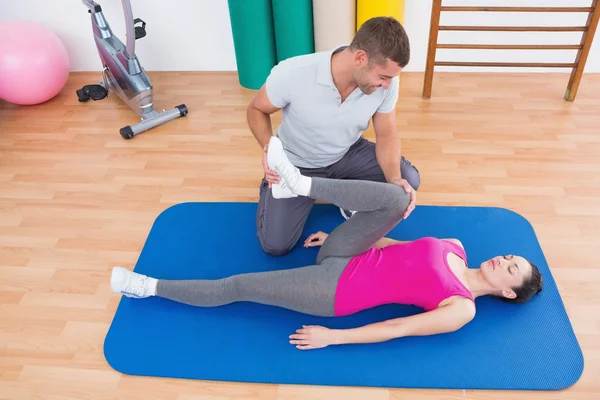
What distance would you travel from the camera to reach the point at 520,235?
211 centimetres

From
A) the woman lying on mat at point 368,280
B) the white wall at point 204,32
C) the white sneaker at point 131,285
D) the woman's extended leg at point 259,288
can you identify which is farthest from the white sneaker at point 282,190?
the white wall at point 204,32

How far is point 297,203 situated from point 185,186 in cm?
75

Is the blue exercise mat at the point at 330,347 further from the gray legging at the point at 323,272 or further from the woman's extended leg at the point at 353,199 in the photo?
the woman's extended leg at the point at 353,199

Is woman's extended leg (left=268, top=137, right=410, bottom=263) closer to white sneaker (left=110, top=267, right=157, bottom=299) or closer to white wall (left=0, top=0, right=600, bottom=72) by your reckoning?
white sneaker (left=110, top=267, right=157, bottom=299)

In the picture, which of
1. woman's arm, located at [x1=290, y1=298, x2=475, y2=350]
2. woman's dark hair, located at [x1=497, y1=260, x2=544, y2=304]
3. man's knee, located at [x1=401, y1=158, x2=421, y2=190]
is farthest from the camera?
man's knee, located at [x1=401, y1=158, x2=421, y2=190]

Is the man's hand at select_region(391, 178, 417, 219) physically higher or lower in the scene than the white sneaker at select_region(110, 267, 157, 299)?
higher

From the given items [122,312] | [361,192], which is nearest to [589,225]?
[361,192]

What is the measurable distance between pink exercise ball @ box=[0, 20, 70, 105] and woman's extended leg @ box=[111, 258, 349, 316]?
66.9 inches

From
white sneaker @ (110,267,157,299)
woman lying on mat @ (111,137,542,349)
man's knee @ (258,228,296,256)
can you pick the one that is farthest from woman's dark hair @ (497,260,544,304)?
white sneaker @ (110,267,157,299)

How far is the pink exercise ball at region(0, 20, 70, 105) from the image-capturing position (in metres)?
2.86

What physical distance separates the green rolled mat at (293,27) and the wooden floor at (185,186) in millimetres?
416

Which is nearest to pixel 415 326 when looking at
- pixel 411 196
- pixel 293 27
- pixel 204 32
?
pixel 411 196

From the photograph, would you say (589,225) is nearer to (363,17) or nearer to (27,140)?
(363,17)

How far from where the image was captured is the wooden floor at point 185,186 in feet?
5.72
